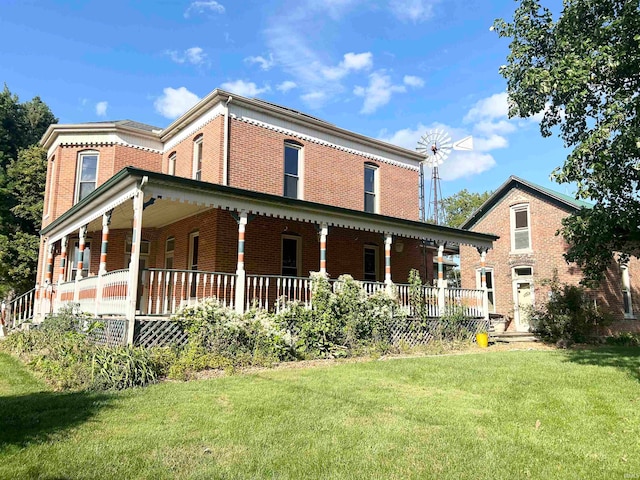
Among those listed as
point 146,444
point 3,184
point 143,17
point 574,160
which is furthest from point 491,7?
point 3,184

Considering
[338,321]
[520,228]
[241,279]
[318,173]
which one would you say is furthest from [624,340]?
[241,279]

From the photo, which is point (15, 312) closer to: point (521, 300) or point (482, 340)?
point (482, 340)

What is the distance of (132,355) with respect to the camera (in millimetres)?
7809

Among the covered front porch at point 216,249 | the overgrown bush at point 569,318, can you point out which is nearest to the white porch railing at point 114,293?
the covered front porch at point 216,249

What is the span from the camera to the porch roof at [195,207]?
977cm

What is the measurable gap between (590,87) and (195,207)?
33.5 feet

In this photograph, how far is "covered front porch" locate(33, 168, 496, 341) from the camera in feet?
32.9

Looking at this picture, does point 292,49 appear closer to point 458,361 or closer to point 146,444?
point 458,361

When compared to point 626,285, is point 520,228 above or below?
above

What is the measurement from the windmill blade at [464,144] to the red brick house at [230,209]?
6527mm

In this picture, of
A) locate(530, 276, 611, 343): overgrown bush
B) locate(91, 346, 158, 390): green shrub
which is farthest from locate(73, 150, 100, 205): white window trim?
locate(530, 276, 611, 343): overgrown bush

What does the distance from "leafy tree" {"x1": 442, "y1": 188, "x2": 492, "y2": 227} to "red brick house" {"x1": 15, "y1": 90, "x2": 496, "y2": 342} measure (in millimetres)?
31828

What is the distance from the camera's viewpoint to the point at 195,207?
13227 millimetres

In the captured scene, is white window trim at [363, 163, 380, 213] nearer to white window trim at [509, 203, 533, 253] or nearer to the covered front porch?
the covered front porch
